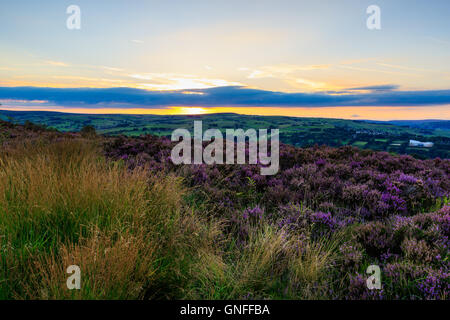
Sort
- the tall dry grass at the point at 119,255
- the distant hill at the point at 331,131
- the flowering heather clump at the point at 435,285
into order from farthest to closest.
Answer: the distant hill at the point at 331,131 < the flowering heather clump at the point at 435,285 < the tall dry grass at the point at 119,255

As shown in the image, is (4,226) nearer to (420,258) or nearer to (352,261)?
(352,261)

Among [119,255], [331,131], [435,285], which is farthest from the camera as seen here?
[331,131]

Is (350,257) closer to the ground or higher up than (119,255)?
closer to the ground

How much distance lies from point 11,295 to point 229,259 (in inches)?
101

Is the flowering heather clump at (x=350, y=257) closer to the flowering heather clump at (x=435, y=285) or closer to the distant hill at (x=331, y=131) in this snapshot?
the flowering heather clump at (x=435, y=285)

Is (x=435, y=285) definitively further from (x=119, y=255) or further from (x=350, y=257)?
(x=119, y=255)

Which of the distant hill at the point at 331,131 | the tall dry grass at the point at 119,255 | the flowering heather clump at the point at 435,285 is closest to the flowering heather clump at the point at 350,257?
the tall dry grass at the point at 119,255

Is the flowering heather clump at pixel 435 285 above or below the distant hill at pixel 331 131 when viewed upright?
below

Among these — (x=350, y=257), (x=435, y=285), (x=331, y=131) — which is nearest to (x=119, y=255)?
(x=350, y=257)

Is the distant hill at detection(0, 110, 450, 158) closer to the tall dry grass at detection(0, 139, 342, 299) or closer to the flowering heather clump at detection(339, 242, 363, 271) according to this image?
the tall dry grass at detection(0, 139, 342, 299)

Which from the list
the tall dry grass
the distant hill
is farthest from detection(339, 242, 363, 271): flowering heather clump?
the distant hill
